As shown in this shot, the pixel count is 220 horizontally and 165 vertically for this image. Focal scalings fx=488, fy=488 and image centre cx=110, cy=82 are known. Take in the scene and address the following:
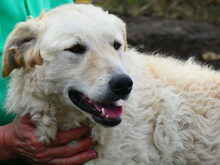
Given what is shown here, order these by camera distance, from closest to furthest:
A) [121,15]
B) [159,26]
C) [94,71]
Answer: [94,71], [159,26], [121,15]

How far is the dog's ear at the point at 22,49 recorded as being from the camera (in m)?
3.16

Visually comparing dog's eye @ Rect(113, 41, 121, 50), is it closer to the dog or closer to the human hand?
the dog

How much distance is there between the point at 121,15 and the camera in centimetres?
793

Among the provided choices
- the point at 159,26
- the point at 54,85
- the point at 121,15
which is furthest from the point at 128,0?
the point at 54,85

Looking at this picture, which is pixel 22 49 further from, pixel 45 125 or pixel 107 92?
pixel 107 92

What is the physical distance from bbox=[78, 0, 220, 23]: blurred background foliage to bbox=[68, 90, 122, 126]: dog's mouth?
16.2ft

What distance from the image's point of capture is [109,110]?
3.10 metres

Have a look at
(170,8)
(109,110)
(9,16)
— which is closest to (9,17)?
(9,16)

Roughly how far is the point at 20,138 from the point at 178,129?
1.10 metres

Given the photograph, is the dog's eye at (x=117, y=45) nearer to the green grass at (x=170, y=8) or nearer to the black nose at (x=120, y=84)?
the black nose at (x=120, y=84)

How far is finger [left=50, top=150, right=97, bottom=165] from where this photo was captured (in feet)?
10.7

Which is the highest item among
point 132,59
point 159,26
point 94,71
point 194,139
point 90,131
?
point 94,71

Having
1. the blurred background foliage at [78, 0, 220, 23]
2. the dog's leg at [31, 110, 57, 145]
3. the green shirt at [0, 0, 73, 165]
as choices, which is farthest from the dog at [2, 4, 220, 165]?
the blurred background foliage at [78, 0, 220, 23]

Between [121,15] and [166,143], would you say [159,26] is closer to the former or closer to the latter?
[121,15]
